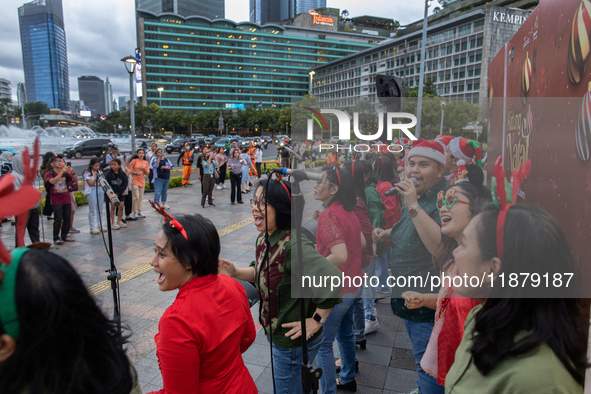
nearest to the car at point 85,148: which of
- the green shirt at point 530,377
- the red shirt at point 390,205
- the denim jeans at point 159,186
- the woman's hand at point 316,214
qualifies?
the denim jeans at point 159,186

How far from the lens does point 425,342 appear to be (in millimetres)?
2318

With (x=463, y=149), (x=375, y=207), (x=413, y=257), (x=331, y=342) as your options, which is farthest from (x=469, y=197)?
(x=331, y=342)

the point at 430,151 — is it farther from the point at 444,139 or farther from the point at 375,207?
the point at 375,207

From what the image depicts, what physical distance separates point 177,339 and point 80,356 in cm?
49

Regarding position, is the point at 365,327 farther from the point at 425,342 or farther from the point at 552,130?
the point at 552,130

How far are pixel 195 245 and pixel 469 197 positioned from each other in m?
1.39

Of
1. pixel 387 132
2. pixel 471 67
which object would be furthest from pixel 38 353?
pixel 471 67

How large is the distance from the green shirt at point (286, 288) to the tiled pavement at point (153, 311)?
0.81 feet

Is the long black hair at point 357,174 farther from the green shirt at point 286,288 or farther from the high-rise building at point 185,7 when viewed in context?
the high-rise building at point 185,7

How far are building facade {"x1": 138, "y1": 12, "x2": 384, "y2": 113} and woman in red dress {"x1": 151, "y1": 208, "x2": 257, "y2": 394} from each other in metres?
105

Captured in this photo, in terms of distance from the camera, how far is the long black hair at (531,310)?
961 millimetres

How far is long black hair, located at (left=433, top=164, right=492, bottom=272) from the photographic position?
5.59ft

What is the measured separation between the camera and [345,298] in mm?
2607

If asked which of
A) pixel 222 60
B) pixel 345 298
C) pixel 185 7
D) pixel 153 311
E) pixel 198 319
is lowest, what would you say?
pixel 153 311
